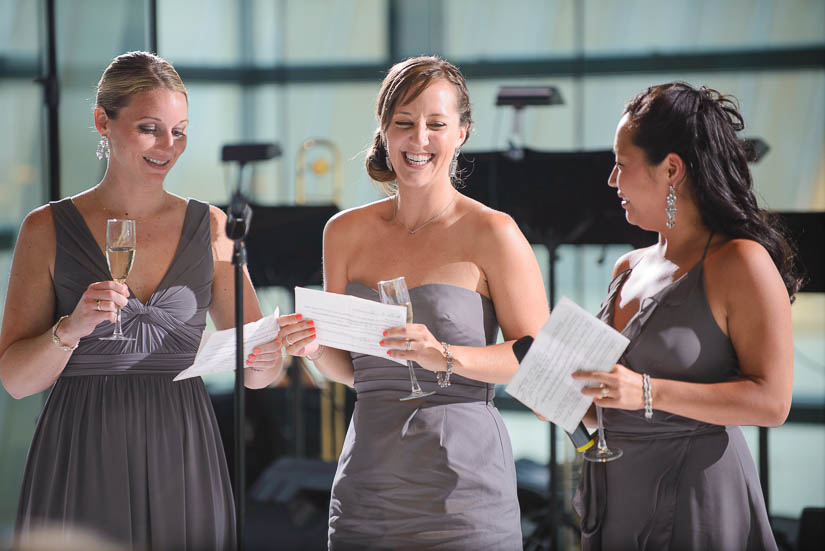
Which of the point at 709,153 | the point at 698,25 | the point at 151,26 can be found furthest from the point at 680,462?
the point at 698,25

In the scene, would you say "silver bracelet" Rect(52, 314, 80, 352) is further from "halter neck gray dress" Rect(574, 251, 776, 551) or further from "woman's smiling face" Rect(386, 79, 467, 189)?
"halter neck gray dress" Rect(574, 251, 776, 551)

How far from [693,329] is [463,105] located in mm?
792

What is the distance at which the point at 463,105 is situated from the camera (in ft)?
7.28

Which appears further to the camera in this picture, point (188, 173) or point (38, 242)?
point (188, 173)

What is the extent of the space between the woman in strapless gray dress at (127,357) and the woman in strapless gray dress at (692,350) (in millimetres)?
872

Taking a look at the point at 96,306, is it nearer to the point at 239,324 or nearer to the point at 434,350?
the point at 239,324

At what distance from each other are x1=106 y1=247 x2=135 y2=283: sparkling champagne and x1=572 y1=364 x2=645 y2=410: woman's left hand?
1.03m

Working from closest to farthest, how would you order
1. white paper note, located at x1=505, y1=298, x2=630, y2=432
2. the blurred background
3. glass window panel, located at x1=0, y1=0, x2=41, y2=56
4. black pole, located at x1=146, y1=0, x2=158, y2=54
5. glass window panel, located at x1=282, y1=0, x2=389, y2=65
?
white paper note, located at x1=505, y1=298, x2=630, y2=432
the blurred background
glass window panel, located at x1=0, y1=0, x2=41, y2=56
black pole, located at x1=146, y1=0, x2=158, y2=54
glass window panel, located at x1=282, y1=0, x2=389, y2=65

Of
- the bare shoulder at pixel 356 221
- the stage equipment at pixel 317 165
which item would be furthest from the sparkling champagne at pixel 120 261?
the stage equipment at pixel 317 165

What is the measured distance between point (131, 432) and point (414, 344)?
0.76m

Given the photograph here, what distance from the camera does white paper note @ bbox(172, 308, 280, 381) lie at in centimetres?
201

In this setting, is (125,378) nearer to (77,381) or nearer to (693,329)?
(77,381)

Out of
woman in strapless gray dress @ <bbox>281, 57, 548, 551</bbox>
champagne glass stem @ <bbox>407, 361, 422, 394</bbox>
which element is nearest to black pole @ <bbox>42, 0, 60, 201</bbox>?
woman in strapless gray dress @ <bbox>281, 57, 548, 551</bbox>

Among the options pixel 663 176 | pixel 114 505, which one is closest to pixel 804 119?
pixel 663 176
